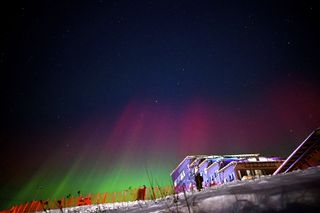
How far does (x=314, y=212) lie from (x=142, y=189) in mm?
16401

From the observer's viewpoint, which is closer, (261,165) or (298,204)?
(298,204)

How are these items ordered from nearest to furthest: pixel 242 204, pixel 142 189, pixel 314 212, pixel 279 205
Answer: pixel 314 212 → pixel 279 205 → pixel 242 204 → pixel 142 189

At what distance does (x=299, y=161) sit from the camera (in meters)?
23.5

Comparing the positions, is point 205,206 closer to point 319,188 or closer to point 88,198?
point 319,188

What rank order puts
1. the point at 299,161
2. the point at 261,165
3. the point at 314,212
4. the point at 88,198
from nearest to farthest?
the point at 314,212, the point at 88,198, the point at 299,161, the point at 261,165

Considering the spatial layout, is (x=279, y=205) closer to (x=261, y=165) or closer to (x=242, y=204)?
(x=242, y=204)

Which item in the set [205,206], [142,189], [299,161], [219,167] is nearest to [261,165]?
[219,167]

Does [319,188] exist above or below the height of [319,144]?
below

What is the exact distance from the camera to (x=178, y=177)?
2665 inches

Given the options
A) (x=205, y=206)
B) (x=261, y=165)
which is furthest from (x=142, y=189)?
(x=261, y=165)

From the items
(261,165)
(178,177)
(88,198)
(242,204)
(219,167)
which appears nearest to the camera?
(242,204)

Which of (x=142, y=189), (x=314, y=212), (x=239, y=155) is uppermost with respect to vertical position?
(x=239, y=155)

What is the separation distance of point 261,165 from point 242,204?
38.6 metres

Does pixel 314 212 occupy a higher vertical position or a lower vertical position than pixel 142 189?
lower
